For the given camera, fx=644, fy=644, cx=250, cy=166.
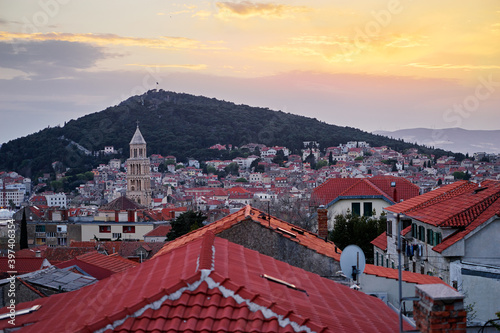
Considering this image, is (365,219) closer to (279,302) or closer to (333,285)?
(333,285)

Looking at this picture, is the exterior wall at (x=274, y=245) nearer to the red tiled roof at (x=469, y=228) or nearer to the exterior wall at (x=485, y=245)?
the red tiled roof at (x=469, y=228)

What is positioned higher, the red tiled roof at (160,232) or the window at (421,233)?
the window at (421,233)

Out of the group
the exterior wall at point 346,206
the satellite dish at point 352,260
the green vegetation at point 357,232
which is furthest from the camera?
the exterior wall at point 346,206

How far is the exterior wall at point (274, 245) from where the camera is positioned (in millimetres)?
10547

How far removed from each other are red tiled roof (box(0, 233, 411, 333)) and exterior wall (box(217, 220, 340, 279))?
1.32m

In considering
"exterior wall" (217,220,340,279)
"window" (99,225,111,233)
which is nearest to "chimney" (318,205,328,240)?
"exterior wall" (217,220,340,279)

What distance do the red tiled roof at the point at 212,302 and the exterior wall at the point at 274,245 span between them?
132 centimetres

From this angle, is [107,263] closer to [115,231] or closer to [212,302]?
[212,302]

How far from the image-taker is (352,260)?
9383 mm

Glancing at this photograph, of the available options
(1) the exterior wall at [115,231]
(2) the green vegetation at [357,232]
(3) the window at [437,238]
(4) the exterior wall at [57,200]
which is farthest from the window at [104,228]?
(4) the exterior wall at [57,200]

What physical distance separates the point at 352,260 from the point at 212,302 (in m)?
4.24

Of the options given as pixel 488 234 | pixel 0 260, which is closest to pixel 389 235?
pixel 488 234

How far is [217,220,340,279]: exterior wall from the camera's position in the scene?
34.6 feet

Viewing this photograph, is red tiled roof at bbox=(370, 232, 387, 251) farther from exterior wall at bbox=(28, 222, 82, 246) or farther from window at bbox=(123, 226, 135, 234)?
window at bbox=(123, 226, 135, 234)
